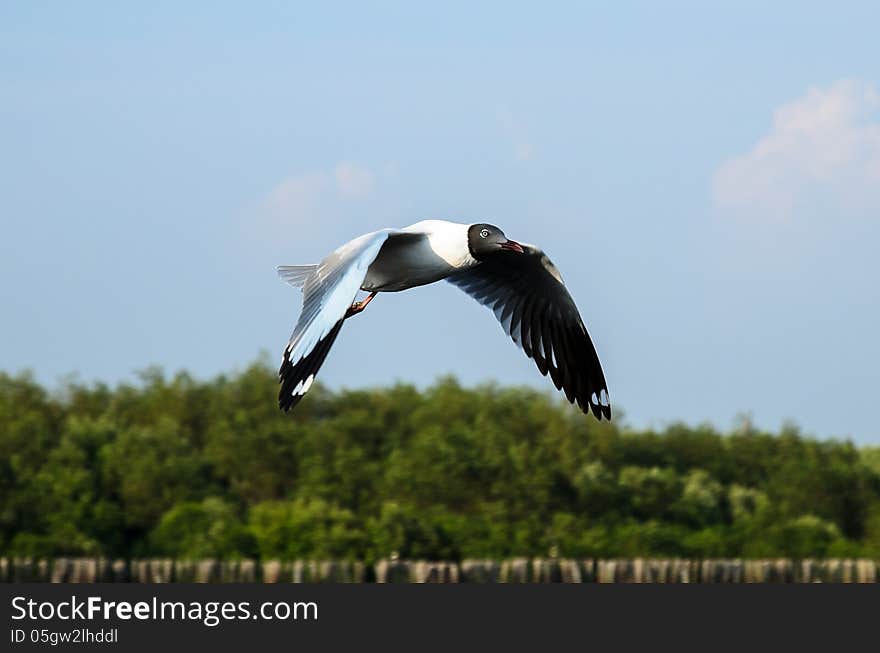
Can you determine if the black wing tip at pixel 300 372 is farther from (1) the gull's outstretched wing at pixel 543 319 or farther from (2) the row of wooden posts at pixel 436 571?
(2) the row of wooden posts at pixel 436 571

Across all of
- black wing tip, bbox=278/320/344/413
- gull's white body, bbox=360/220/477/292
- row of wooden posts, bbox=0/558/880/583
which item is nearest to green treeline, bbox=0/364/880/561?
row of wooden posts, bbox=0/558/880/583

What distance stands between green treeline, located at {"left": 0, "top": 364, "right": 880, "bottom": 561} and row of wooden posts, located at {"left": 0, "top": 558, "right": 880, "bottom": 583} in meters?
0.39

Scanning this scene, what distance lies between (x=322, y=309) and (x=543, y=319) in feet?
8.95

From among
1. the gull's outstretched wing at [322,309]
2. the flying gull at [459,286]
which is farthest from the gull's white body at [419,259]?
the gull's outstretched wing at [322,309]

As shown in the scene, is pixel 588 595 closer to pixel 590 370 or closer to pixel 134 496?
pixel 590 370

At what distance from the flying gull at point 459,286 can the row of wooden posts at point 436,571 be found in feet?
56.3

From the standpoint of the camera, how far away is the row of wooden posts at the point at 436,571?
2862cm

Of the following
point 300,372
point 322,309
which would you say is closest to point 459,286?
point 322,309

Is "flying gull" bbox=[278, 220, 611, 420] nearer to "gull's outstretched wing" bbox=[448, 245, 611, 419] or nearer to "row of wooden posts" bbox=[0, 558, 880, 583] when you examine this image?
"gull's outstretched wing" bbox=[448, 245, 611, 419]

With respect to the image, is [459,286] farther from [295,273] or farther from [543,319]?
[295,273]

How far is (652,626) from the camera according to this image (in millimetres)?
16531

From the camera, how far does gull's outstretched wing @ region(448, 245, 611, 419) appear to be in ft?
35.9

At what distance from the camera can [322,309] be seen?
8.73 meters

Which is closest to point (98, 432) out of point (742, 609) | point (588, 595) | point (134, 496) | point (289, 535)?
point (134, 496)
